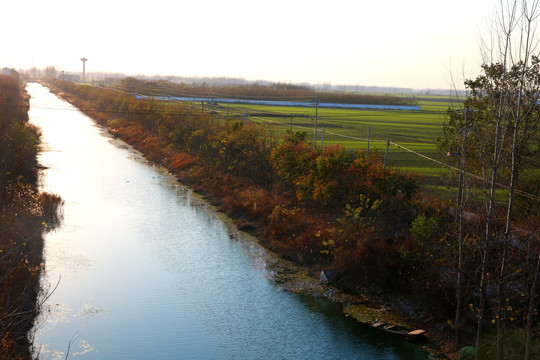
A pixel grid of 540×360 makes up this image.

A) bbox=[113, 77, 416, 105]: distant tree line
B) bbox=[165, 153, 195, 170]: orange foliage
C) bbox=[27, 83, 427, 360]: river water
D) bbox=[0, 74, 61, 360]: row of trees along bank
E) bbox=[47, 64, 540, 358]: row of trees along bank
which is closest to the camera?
bbox=[0, 74, 61, 360]: row of trees along bank

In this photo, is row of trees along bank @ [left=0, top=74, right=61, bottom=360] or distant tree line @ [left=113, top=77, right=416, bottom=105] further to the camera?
distant tree line @ [left=113, top=77, right=416, bottom=105]

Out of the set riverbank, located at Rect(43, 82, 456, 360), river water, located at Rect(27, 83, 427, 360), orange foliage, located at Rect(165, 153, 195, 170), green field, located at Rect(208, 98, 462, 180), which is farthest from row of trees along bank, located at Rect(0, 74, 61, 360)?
green field, located at Rect(208, 98, 462, 180)

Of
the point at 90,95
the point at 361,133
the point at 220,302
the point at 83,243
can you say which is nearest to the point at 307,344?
the point at 220,302

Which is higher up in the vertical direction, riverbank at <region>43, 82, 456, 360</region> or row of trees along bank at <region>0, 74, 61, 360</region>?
row of trees along bank at <region>0, 74, 61, 360</region>

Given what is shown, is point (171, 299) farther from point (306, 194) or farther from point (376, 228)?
point (306, 194)

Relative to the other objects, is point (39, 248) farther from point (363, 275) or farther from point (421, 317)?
point (421, 317)

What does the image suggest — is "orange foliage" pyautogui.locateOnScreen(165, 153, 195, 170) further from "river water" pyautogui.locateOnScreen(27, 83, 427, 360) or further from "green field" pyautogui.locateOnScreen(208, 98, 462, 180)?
"river water" pyautogui.locateOnScreen(27, 83, 427, 360)
